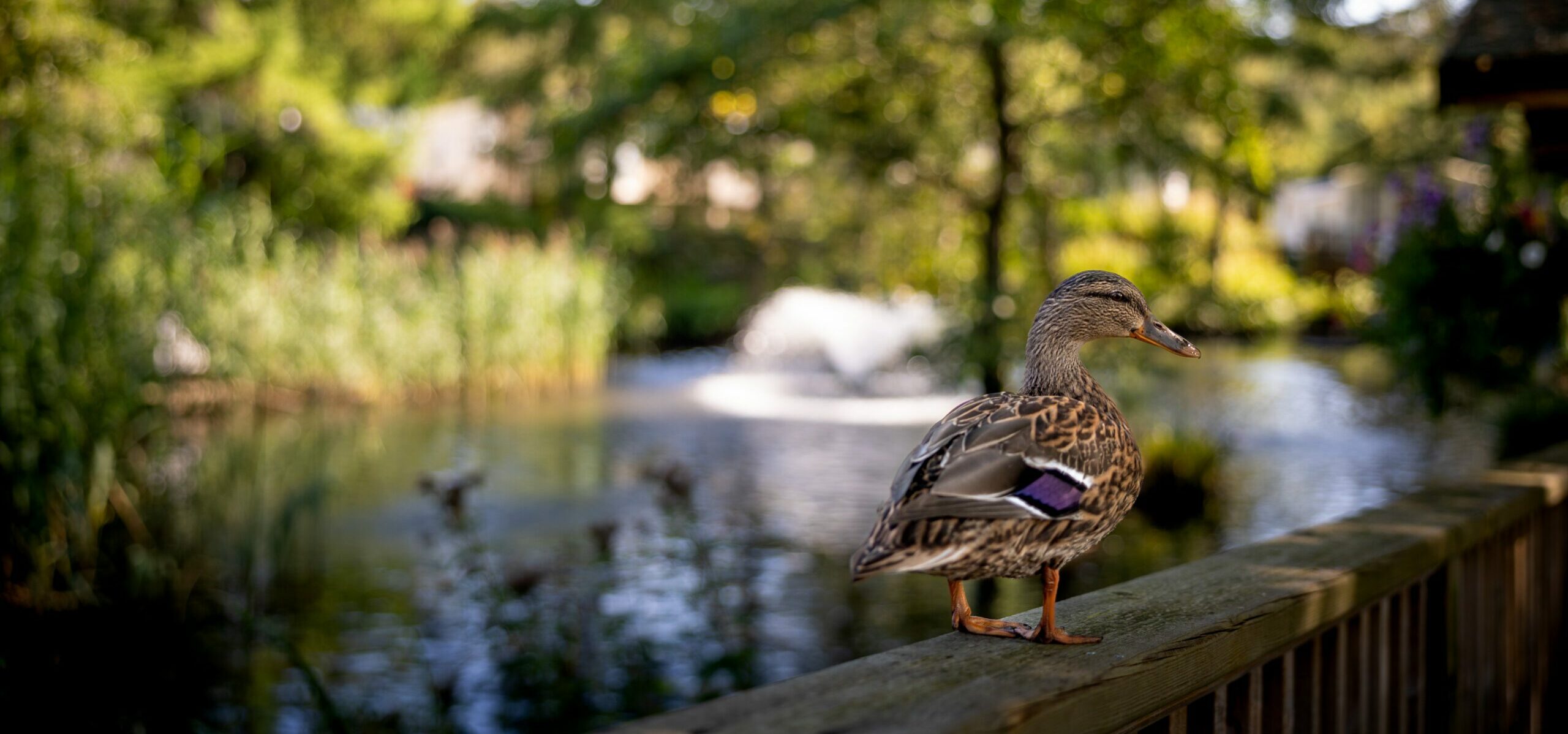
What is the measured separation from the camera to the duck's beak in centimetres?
192

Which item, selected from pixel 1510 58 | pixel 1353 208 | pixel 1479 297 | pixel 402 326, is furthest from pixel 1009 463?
pixel 1353 208

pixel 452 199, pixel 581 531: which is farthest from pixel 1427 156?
A: pixel 581 531

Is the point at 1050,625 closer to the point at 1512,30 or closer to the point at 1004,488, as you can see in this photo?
the point at 1004,488

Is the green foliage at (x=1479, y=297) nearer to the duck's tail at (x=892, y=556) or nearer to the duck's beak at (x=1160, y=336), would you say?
the duck's beak at (x=1160, y=336)

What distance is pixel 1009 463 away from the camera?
5.41 feet

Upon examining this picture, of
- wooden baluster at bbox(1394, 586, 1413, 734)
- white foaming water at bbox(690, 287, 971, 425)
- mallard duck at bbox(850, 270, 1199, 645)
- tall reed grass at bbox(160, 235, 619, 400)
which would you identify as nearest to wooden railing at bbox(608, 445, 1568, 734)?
wooden baluster at bbox(1394, 586, 1413, 734)

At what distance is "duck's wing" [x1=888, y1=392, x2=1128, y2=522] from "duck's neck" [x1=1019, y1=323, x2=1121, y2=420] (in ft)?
0.47

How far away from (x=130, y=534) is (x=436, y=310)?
897 centimetres

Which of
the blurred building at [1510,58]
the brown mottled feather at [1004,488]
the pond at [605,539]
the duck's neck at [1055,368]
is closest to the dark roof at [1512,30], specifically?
the blurred building at [1510,58]

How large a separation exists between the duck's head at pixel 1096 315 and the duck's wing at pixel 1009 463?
19cm

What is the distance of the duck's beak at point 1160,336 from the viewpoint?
192 centimetres

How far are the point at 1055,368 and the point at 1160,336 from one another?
164mm

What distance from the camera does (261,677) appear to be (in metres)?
5.52

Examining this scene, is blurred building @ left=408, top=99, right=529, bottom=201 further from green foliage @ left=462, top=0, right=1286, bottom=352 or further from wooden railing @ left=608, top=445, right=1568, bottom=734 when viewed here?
wooden railing @ left=608, top=445, right=1568, bottom=734
